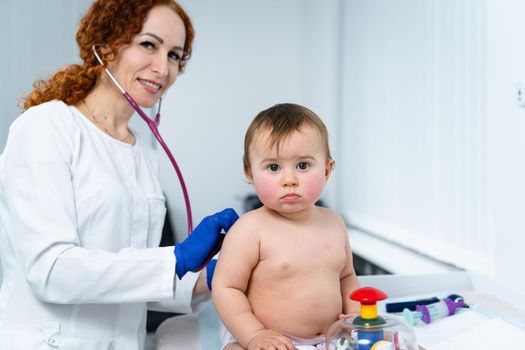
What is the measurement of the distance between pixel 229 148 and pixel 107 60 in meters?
2.18

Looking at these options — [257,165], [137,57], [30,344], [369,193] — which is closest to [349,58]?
[369,193]

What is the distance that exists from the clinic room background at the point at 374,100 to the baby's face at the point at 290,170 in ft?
2.21

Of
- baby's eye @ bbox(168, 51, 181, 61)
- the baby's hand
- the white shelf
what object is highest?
baby's eye @ bbox(168, 51, 181, 61)

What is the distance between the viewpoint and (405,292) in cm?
154

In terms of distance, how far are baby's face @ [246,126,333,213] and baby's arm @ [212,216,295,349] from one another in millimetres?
79

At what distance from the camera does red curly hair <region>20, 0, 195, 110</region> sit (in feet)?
4.33

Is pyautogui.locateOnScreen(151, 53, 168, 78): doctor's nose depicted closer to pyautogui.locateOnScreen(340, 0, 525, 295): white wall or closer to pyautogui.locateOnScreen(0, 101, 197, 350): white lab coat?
pyautogui.locateOnScreen(0, 101, 197, 350): white lab coat

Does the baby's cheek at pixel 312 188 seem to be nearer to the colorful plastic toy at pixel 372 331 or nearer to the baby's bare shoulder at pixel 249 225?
the baby's bare shoulder at pixel 249 225

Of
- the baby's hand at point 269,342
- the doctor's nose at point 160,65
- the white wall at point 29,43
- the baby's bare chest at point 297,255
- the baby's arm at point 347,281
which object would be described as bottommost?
the baby's hand at point 269,342

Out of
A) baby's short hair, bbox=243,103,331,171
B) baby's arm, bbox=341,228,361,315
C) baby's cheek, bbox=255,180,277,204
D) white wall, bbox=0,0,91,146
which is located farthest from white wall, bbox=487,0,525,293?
white wall, bbox=0,0,91,146

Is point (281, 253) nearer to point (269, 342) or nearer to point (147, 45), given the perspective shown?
point (269, 342)

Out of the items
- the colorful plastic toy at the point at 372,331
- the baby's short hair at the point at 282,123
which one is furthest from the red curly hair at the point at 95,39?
the colorful plastic toy at the point at 372,331

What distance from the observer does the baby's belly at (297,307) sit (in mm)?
1023

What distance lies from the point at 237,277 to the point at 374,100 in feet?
6.44
